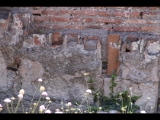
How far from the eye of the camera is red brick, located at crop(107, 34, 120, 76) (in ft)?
13.5

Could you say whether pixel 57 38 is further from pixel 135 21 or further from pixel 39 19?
pixel 135 21

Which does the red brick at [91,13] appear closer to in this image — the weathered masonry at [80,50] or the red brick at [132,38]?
the weathered masonry at [80,50]

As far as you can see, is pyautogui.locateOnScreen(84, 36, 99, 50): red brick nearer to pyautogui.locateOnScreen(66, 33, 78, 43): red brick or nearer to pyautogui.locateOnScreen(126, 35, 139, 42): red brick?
pyautogui.locateOnScreen(66, 33, 78, 43): red brick

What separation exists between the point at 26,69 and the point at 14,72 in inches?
5.9

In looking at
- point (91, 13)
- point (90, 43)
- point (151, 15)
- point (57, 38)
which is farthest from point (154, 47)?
point (57, 38)

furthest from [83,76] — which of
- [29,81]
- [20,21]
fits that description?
[20,21]

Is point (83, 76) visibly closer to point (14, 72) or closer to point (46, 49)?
point (46, 49)

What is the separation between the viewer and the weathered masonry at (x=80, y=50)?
159 inches

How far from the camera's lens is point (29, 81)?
4246mm

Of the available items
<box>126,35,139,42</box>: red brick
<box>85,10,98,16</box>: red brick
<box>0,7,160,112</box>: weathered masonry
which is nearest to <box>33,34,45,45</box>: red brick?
<box>0,7,160,112</box>: weathered masonry

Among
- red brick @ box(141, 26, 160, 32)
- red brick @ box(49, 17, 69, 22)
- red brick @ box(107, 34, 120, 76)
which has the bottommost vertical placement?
red brick @ box(107, 34, 120, 76)

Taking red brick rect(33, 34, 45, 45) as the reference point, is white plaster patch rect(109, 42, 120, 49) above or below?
below

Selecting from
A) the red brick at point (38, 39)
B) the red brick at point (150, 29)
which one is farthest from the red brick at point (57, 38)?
the red brick at point (150, 29)

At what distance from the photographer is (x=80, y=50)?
4078 mm
